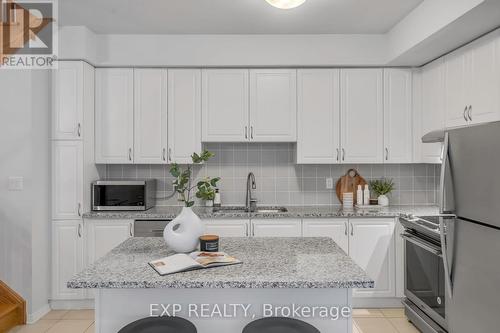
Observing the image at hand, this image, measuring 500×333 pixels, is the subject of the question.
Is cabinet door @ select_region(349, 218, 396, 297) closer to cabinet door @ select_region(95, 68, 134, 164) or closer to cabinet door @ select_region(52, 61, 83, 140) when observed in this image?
cabinet door @ select_region(95, 68, 134, 164)

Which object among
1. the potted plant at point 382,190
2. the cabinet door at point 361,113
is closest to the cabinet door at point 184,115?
the cabinet door at point 361,113

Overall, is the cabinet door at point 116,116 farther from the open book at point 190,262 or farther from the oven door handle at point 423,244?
the oven door handle at point 423,244

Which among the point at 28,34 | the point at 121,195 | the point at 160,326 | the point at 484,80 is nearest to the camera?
the point at 160,326

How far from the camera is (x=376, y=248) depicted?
3.48 metres

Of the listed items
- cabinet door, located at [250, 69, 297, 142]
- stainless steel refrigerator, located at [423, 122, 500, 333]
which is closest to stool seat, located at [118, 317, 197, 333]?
stainless steel refrigerator, located at [423, 122, 500, 333]

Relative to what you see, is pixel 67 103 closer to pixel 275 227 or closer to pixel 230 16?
pixel 230 16

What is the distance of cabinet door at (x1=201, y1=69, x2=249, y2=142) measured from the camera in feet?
12.3

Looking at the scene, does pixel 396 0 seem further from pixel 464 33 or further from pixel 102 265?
pixel 102 265

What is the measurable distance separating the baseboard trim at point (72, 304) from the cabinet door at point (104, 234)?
0.40m

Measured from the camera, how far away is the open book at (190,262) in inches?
66.1

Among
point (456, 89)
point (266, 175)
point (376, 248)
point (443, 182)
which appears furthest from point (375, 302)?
point (456, 89)

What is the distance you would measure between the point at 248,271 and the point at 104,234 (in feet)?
7.47

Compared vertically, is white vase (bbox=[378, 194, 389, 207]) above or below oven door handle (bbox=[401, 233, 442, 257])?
above

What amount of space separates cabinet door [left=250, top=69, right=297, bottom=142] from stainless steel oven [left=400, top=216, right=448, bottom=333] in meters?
1.39
